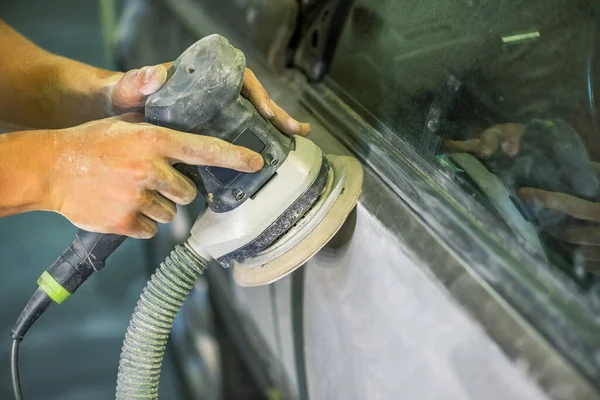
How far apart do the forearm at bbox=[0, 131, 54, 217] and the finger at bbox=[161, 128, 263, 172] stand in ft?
0.47

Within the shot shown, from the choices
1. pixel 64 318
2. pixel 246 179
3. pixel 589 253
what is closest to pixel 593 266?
pixel 589 253

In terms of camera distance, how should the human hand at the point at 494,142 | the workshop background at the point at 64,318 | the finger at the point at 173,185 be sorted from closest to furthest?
the finger at the point at 173,185 → the human hand at the point at 494,142 → the workshop background at the point at 64,318

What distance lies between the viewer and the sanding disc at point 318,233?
26.0 inches

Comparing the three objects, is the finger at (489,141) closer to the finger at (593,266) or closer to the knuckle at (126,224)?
the finger at (593,266)

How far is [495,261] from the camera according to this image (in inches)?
21.7

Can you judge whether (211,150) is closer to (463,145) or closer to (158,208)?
(158,208)

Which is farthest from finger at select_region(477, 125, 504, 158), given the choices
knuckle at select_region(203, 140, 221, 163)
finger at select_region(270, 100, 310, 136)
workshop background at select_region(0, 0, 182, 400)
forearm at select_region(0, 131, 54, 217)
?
workshop background at select_region(0, 0, 182, 400)

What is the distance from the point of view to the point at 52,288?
703mm

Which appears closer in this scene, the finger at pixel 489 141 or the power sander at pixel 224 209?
the power sander at pixel 224 209

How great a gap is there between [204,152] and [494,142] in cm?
37

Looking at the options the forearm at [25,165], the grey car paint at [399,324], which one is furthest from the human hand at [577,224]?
the forearm at [25,165]

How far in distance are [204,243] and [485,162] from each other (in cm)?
36

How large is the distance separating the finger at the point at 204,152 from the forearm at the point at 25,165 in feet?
0.47

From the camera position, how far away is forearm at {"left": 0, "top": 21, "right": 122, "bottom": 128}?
83cm
